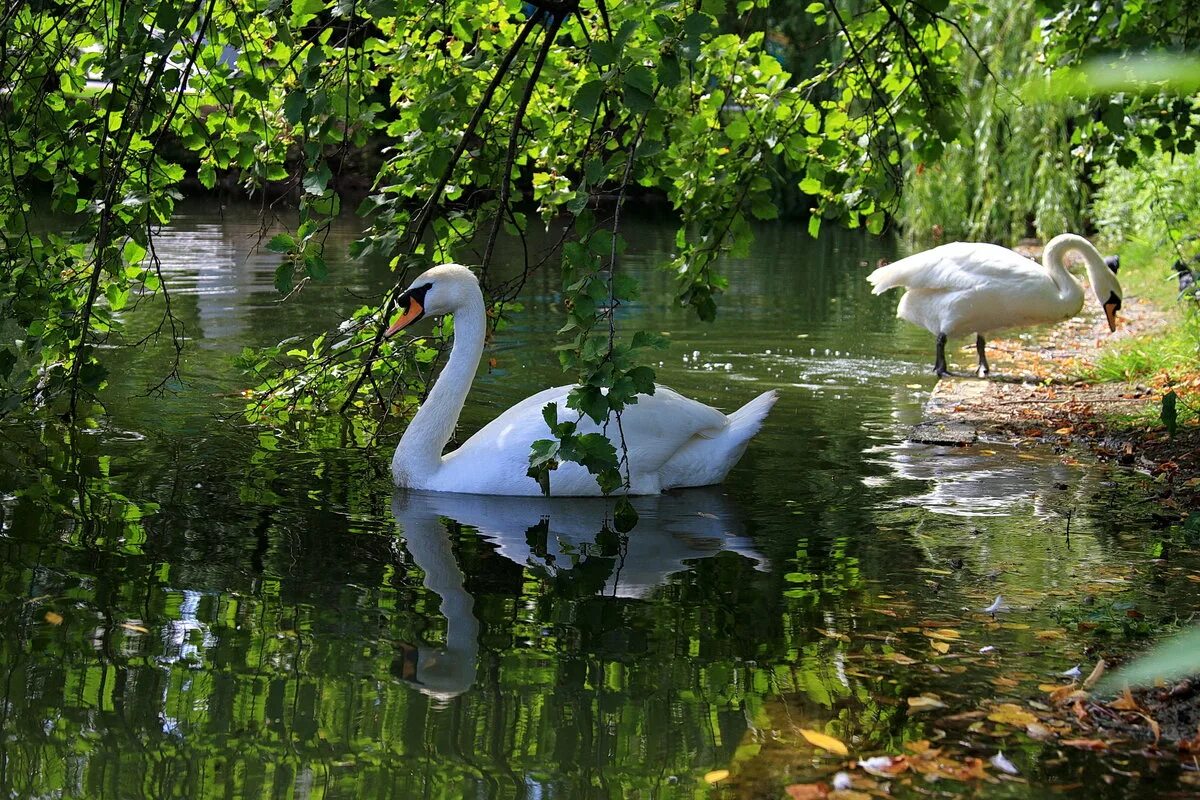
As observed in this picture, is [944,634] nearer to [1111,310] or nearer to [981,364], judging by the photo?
[981,364]

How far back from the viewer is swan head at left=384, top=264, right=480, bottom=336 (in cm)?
677

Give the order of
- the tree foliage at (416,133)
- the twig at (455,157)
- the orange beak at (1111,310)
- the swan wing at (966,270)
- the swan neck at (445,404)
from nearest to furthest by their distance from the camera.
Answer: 1. the tree foliage at (416,133)
2. the twig at (455,157)
3. the swan neck at (445,404)
4. the swan wing at (966,270)
5. the orange beak at (1111,310)

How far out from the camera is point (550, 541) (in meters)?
5.74

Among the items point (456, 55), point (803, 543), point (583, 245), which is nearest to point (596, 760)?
point (583, 245)

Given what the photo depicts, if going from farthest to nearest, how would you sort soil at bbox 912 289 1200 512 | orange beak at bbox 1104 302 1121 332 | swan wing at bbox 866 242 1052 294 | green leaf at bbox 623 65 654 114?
orange beak at bbox 1104 302 1121 332, swan wing at bbox 866 242 1052 294, soil at bbox 912 289 1200 512, green leaf at bbox 623 65 654 114

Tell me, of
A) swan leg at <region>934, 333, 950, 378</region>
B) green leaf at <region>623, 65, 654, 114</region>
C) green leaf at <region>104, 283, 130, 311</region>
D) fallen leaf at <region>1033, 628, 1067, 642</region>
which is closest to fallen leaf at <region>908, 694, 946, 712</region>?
fallen leaf at <region>1033, 628, 1067, 642</region>

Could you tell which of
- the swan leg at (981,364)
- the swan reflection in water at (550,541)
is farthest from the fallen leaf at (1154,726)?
the swan leg at (981,364)

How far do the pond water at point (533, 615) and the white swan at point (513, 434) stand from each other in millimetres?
117

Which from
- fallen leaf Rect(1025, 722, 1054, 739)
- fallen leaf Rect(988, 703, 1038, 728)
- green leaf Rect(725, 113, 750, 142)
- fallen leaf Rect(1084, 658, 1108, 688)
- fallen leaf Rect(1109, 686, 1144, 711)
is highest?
green leaf Rect(725, 113, 750, 142)

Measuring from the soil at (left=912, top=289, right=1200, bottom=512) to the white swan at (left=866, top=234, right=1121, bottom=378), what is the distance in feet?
1.38

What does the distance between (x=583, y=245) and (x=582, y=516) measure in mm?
2099

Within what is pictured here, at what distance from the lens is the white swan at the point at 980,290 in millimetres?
10703

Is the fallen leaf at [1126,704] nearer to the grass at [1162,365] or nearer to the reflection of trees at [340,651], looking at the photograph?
the reflection of trees at [340,651]

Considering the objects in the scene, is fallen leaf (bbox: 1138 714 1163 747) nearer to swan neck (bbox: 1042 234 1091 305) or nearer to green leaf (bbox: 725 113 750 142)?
green leaf (bbox: 725 113 750 142)
